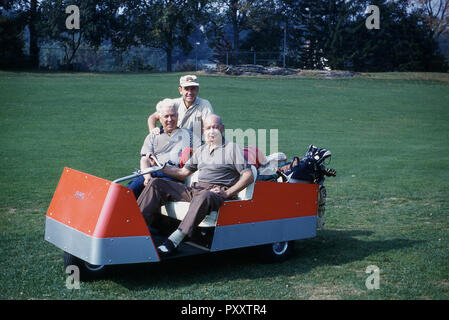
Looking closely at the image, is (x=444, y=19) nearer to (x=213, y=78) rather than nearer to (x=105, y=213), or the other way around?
(x=213, y=78)

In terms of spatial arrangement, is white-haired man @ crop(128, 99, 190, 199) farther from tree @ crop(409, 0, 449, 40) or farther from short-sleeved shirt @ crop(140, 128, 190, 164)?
tree @ crop(409, 0, 449, 40)

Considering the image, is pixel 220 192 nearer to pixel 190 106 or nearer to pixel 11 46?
pixel 190 106

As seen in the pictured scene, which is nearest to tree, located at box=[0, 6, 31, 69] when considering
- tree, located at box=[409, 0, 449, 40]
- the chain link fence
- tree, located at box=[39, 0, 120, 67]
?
the chain link fence

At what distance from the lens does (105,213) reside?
454cm

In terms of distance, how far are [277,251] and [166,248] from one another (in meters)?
1.30

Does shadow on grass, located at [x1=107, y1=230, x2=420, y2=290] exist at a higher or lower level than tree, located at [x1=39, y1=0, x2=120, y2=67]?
lower

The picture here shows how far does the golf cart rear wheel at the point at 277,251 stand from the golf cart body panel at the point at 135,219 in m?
0.09

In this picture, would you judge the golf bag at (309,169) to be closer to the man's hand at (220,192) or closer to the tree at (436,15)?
the man's hand at (220,192)

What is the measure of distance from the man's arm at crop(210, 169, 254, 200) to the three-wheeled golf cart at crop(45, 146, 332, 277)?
7 centimetres

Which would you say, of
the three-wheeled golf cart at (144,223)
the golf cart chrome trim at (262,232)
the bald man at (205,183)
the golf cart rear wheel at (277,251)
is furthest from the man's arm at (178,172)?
the golf cart rear wheel at (277,251)

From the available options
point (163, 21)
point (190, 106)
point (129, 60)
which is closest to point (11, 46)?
point (129, 60)

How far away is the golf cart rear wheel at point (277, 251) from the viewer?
5562 millimetres

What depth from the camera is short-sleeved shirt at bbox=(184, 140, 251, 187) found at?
17.7ft
